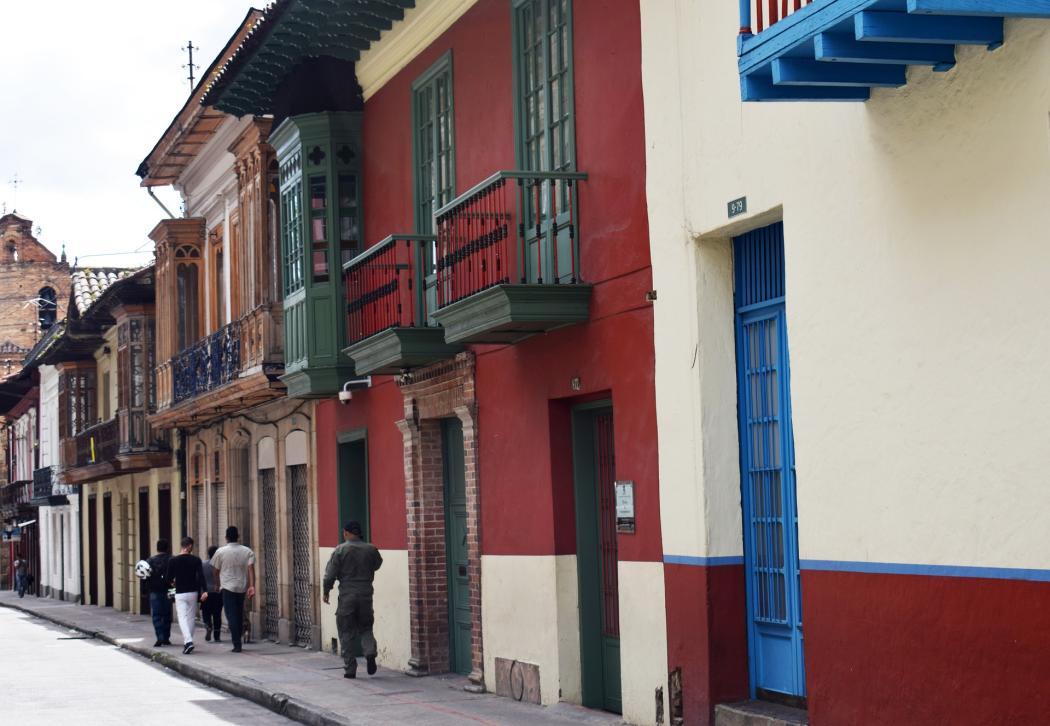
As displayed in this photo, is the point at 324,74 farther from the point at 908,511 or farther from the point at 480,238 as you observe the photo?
the point at 908,511

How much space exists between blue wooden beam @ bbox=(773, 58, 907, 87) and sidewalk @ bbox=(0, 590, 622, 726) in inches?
211

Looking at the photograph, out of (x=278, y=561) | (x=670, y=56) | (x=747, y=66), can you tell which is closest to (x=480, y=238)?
(x=670, y=56)

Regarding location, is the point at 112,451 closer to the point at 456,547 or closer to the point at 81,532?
the point at 81,532

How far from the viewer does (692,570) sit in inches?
408

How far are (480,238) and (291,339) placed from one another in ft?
20.4

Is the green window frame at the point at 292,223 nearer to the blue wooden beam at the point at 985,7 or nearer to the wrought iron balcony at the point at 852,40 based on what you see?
the wrought iron balcony at the point at 852,40

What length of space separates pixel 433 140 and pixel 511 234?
288cm

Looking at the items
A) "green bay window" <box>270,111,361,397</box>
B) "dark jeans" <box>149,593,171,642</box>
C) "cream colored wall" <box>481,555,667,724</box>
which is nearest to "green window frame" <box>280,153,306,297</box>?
"green bay window" <box>270,111,361,397</box>

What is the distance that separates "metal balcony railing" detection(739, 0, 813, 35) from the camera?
25.7 feet

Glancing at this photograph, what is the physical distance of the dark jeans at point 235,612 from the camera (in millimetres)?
20703

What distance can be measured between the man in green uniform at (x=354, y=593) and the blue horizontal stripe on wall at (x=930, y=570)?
25.7 feet

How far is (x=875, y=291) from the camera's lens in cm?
834

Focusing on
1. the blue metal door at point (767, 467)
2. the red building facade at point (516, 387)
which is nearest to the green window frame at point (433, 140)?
the red building facade at point (516, 387)

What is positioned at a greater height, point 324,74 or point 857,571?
point 324,74
